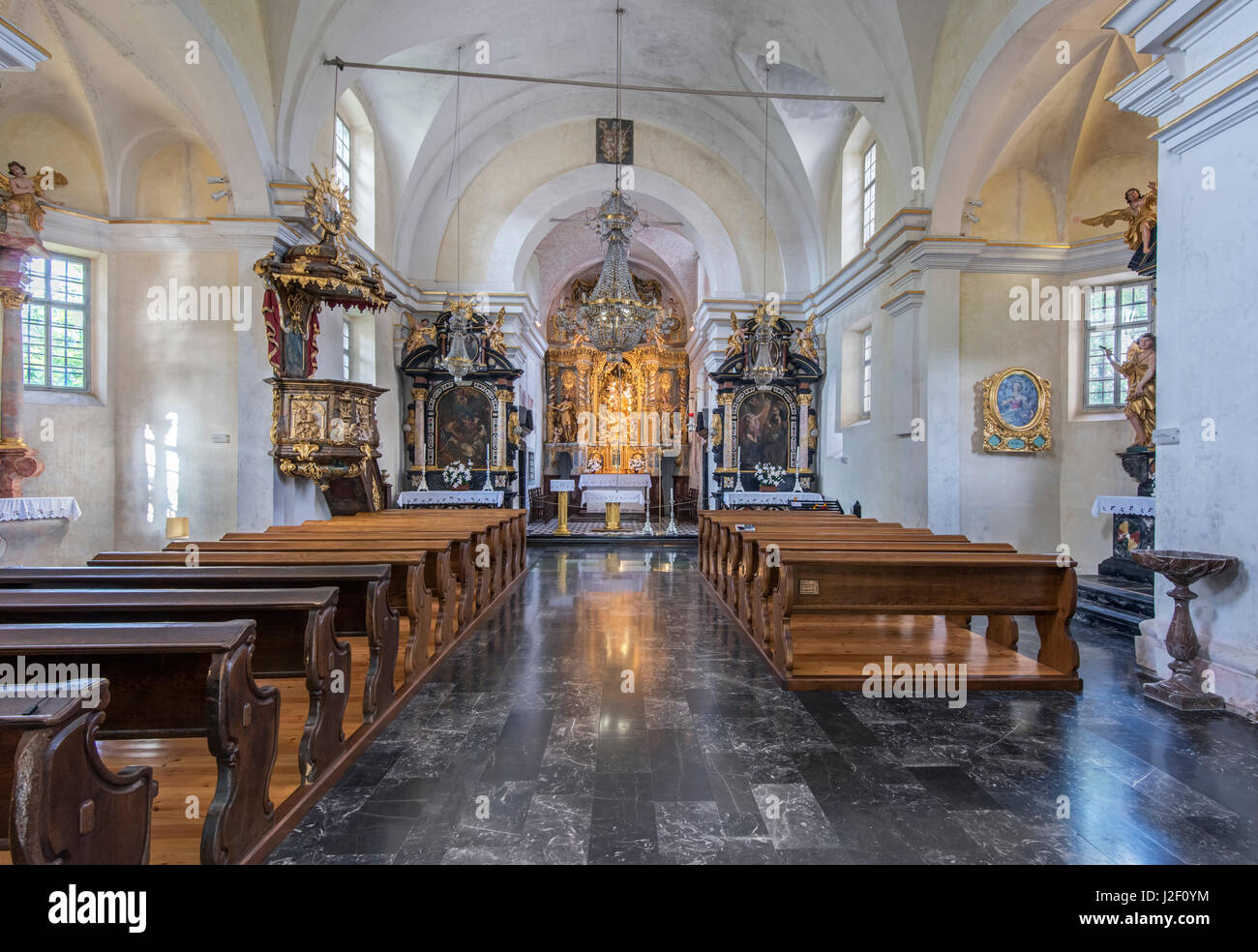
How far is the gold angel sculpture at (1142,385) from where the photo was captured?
258 inches

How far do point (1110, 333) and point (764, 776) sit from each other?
8710mm

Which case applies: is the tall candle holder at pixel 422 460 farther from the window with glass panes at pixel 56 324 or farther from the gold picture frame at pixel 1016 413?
the gold picture frame at pixel 1016 413

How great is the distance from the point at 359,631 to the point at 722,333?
1201cm

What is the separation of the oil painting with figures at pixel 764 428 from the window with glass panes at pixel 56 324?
10406 mm

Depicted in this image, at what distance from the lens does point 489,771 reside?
3.08 meters

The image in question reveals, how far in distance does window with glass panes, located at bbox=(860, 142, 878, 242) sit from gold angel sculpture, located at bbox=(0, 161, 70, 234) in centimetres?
1063

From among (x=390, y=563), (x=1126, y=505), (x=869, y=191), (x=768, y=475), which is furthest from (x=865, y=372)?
(x=390, y=563)

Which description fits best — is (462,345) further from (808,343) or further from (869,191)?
(869,191)

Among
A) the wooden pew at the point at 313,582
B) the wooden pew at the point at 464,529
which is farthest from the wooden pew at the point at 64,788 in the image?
the wooden pew at the point at 464,529

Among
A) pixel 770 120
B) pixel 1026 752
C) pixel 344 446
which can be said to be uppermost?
pixel 770 120

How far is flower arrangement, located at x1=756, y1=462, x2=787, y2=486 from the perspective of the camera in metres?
13.5

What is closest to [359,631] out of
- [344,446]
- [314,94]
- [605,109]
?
[344,446]

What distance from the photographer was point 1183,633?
13.3 feet
